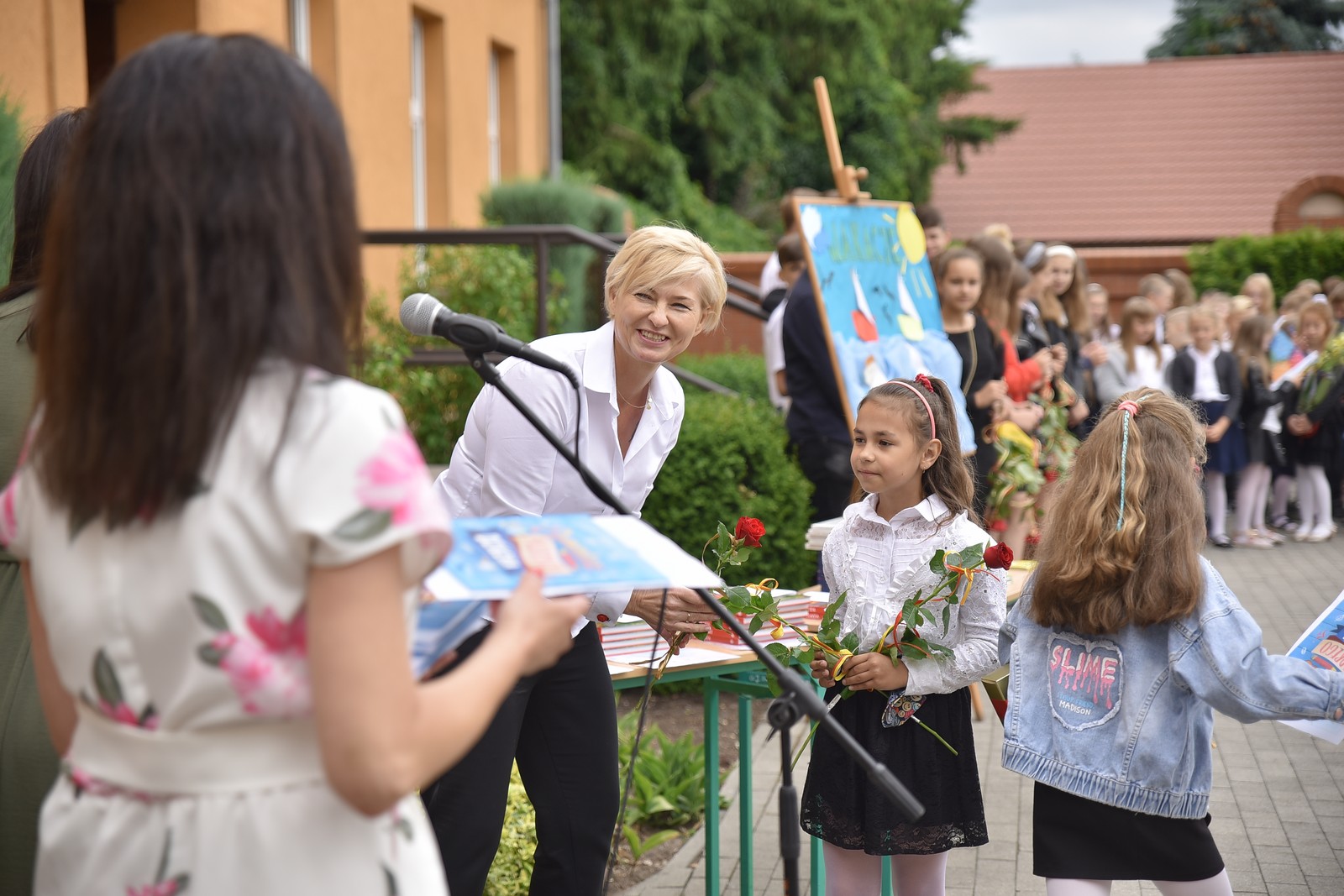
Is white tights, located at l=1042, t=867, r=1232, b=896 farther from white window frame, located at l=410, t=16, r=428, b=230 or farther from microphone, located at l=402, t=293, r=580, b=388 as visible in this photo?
white window frame, located at l=410, t=16, r=428, b=230

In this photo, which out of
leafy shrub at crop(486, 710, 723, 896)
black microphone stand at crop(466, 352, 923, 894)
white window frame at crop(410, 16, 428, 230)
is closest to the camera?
black microphone stand at crop(466, 352, 923, 894)

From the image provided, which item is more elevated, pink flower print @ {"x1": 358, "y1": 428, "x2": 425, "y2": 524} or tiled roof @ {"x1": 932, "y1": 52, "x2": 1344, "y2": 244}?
tiled roof @ {"x1": 932, "y1": 52, "x2": 1344, "y2": 244}

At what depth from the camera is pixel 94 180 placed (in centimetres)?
143

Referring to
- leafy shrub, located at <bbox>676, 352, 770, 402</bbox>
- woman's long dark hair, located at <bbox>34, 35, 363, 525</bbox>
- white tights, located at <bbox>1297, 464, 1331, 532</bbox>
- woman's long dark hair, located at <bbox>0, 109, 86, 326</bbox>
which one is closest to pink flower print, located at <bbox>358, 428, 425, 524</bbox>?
woman's long dark hair, located at <bbox>34, 35, 363, 525</bbox>

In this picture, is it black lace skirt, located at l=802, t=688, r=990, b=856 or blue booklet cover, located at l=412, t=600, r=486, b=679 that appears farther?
black lace skirt, located at l=802, t=688, r=990, b=856

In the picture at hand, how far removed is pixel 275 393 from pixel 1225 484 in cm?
1166

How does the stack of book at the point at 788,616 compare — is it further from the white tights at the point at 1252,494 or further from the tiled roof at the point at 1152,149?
the tiled roof at the point at 1152,149

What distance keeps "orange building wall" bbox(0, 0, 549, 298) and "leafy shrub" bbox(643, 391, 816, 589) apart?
79.6 inches

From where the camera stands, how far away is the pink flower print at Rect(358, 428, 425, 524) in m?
1.38

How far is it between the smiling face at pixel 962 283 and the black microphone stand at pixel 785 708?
15.0 feet

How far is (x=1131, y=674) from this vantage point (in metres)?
2.91

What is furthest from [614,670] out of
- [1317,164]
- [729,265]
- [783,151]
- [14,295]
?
[1317,164]

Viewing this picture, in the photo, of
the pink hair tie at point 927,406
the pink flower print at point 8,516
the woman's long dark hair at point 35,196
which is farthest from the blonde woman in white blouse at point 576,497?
the pink flower print at point 8,516

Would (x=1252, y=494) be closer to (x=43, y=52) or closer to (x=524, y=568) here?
(x=43, y=52)
